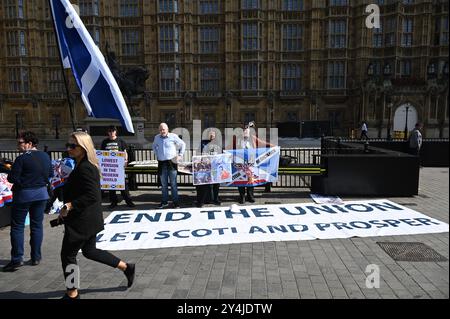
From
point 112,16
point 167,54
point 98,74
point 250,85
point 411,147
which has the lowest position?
point 411,147

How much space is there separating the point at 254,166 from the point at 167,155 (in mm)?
2364

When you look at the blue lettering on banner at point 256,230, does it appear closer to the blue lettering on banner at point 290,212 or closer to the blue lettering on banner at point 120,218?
the blue lettering on banner at point 290,212

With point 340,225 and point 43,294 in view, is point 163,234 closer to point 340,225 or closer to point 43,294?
point 43,294

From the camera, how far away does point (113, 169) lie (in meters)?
8.61

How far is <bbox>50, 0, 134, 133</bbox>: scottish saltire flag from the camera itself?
7.39 m

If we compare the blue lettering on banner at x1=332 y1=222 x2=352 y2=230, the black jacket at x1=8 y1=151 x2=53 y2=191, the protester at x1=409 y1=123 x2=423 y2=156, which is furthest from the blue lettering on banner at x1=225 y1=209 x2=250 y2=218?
the protester at x1=409 y1=123 x2=423 y2=156

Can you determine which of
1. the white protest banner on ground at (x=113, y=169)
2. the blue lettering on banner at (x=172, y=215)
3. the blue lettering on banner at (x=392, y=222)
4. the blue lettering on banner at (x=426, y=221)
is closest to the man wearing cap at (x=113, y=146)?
the white protest banner on ground at (x=113, y=169)

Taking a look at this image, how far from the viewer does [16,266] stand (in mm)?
5176

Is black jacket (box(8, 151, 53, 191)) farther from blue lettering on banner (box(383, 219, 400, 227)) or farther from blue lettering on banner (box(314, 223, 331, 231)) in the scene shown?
blue lettering on banner (box(383, 219, 400, 227))

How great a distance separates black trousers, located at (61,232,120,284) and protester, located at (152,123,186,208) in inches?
173

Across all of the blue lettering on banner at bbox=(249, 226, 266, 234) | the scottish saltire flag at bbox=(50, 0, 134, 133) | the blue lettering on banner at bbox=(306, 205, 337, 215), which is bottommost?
the blue lettering on banner at bbox=(249, 226, 266, 234)
